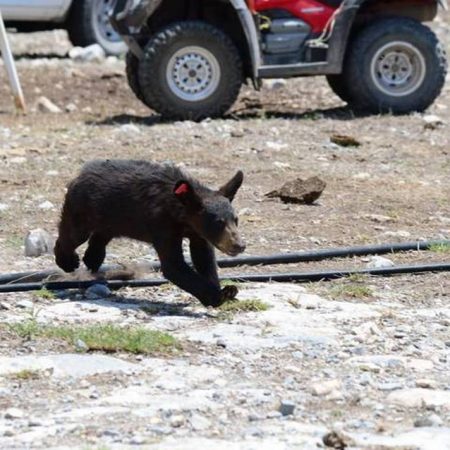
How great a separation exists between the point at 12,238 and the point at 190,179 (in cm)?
211

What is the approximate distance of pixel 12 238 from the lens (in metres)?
10.2

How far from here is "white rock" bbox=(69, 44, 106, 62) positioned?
20.4m

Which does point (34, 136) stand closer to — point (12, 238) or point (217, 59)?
point (217, 59)

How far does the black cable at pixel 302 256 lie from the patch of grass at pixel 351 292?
0.65 m

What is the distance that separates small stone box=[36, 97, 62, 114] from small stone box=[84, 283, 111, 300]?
8.08 metres

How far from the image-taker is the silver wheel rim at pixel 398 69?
53.3 ft

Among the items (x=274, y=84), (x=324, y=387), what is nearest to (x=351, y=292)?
(x=324, y=387)

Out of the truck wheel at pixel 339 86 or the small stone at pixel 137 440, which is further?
the truck wheel at pixel 339 86

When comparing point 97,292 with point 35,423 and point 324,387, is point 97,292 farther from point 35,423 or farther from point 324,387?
point 35,423

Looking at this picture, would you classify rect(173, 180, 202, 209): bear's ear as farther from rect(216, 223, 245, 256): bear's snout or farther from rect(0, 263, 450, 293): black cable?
rect(0, 263, 450, 293): black cable

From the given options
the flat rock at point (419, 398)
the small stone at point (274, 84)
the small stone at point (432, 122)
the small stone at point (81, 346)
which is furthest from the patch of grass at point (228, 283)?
the small stone at point (274, 84)

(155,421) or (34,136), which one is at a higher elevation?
(155,421)

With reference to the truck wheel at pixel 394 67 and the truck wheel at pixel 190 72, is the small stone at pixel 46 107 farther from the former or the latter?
the truck wheel at pixel 394 67

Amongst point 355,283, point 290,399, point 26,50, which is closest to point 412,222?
point 355,283
